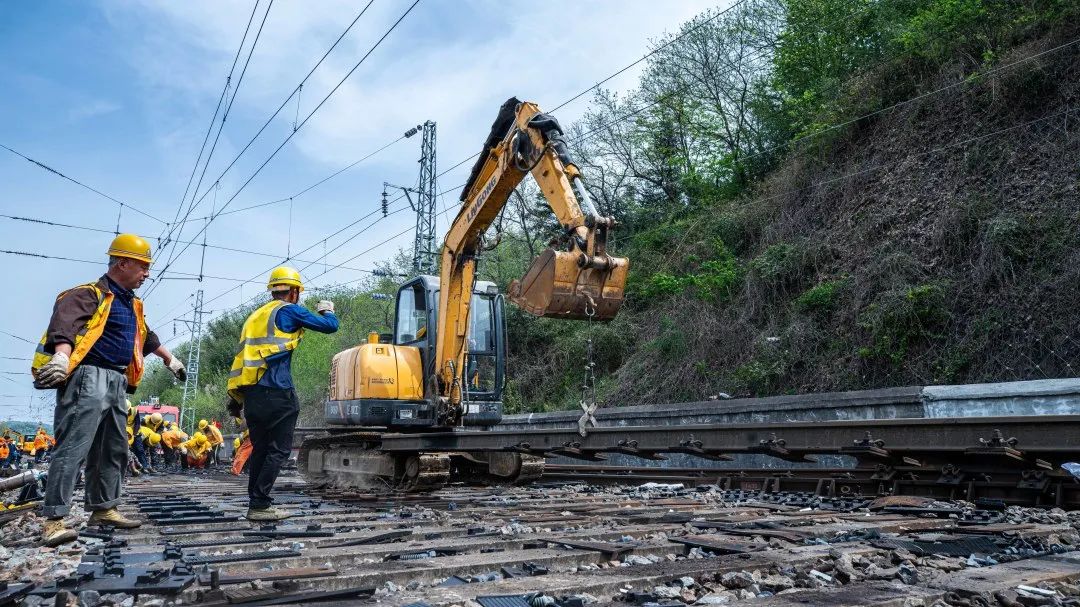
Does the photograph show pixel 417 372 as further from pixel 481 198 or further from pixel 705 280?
pixel 705 280

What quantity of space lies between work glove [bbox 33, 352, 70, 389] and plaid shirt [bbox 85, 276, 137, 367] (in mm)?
352

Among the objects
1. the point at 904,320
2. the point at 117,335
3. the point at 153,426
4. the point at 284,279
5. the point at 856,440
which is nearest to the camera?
the point at 117,335

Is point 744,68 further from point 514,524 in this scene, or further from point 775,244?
point 514,524

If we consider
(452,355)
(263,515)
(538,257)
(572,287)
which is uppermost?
(538,257)

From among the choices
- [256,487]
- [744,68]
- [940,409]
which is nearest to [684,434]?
[256,487]

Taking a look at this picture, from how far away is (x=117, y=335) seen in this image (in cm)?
566

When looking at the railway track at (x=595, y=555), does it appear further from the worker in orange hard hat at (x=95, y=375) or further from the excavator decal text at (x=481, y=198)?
the excavator decal text at (x=481, y=198)

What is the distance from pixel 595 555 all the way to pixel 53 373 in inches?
135

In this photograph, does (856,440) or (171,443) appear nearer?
(856,440)

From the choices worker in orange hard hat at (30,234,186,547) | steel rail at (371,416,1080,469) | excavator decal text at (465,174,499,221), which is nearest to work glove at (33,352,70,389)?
worker in orange hard hat at (30,234,186,547)

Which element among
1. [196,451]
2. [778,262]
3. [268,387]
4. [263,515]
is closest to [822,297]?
A: [778,262]

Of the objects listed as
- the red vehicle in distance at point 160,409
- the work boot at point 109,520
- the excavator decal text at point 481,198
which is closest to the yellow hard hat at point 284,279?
the work boot at point 109,520

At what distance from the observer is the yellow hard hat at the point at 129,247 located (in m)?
5.73

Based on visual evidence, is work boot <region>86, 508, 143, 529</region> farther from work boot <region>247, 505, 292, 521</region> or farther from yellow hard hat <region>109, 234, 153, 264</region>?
yellow hard hat <region>109, 234, 153, 264</region>
